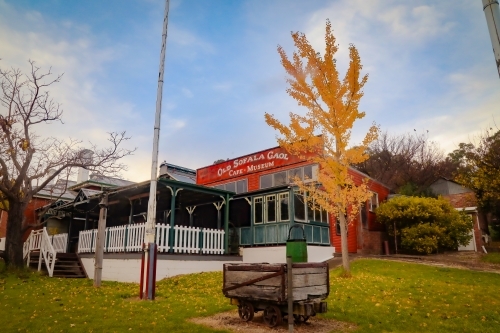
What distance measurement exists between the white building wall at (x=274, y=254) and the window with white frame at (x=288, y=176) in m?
4.34

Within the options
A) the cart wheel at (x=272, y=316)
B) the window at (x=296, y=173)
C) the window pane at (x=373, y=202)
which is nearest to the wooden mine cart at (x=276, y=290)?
the cart wheel at (x=272, y=316)

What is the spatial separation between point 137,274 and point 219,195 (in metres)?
5.54

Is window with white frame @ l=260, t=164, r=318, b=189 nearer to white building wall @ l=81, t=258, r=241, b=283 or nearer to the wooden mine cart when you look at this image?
white building wall @ l=81, t=258, r=241, b=283

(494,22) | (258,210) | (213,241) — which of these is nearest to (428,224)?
(258,210)

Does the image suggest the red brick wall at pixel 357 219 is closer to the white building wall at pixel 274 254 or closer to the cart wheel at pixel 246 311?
the white building wall at pixel 274 254

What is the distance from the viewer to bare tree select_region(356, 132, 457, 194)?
44594 mm

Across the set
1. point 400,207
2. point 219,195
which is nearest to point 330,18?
point 219,195

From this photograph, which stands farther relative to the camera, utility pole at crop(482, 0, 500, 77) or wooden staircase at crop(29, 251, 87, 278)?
wooden staircase at crop(29, 251, 87, 278)

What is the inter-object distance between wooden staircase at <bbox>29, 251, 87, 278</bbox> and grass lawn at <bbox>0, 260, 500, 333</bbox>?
3064 millimetres

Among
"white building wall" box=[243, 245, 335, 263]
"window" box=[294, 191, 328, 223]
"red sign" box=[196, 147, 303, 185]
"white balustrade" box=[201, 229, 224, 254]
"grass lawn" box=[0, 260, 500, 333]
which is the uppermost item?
"red sign" box=[196, 147, 303, 185]

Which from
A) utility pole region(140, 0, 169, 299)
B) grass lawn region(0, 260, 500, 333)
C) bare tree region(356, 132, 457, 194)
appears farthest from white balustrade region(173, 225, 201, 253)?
bare tree region(356, 132, 457, 194)

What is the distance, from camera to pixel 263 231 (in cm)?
1827

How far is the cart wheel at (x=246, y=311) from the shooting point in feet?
25.6

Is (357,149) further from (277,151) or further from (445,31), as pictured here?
(277,151)
